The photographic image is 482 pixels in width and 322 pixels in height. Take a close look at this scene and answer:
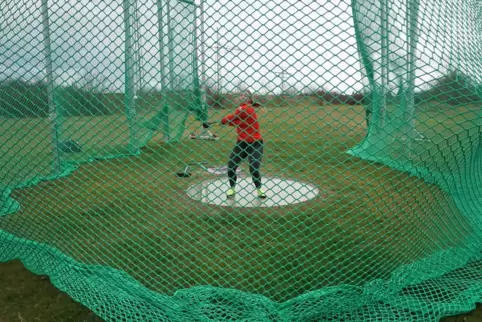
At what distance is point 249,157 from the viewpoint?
3.20 metres

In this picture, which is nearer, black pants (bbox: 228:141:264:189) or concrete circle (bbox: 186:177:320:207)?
black pants (bbox: 228:141:264:189)

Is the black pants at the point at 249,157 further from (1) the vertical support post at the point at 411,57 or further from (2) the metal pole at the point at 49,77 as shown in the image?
(2) the metal pole at the point at 49,77

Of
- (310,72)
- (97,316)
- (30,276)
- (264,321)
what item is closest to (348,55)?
(310,72)

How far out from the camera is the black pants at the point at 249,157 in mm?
2707

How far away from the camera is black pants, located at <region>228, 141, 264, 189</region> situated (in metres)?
2.71

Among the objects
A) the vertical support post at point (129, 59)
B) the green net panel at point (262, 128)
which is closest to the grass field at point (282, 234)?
the green net panel at point (262, 128)

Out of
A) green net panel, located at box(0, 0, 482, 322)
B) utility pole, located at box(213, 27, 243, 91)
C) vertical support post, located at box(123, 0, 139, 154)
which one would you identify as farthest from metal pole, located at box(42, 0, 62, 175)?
utility pole, located at box(213, 27, 243, 91)

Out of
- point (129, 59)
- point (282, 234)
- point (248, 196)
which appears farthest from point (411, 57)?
point (248, 196)

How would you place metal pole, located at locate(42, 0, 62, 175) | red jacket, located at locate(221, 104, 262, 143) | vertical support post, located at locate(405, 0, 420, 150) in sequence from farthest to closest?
metal pole, located at locate(42, 0, 62, 175), red jacket, located at locate(221, 104, 262, 143), vertical support post, located at locate(405, 0, 420, 150)

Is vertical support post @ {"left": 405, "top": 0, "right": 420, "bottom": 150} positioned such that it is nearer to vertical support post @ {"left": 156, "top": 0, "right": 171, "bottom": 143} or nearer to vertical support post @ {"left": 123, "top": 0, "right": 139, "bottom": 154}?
vertical support post @ {"left": 156, "top": 0, "right": 171, "bottom": 143}

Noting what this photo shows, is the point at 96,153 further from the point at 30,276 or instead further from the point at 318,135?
the point at 318,135

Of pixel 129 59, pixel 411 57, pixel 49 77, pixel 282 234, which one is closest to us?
pixel 411 57

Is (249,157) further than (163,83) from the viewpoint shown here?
Yes

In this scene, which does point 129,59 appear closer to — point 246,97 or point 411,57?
point 246,97
